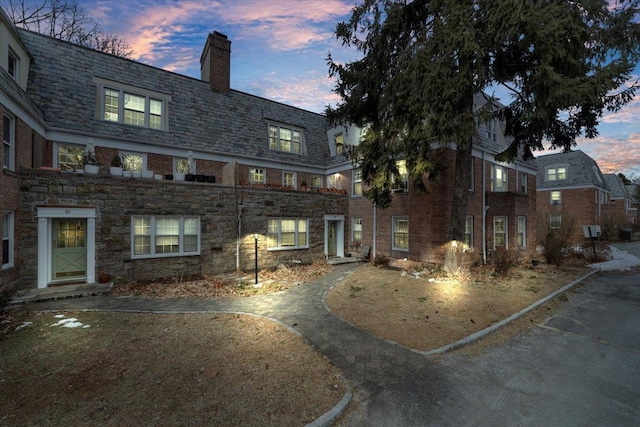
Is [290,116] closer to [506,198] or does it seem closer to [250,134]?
[250,134]

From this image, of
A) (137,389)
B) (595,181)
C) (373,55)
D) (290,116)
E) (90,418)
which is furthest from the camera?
(595,181)

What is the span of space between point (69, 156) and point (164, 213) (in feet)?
16.5

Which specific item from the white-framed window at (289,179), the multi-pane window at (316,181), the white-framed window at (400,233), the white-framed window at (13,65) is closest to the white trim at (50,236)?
the white-framed window at (13,65)

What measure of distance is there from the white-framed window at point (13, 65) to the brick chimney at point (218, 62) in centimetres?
845

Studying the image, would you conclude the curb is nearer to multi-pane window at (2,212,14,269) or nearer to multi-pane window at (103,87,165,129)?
multi-pane window at (2,212,14,269)

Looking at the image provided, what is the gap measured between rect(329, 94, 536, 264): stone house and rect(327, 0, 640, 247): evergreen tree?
1694 mm

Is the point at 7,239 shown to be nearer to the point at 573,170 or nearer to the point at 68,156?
the point at 68,156

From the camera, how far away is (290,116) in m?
19.7

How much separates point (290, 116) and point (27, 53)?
1317 centimetres

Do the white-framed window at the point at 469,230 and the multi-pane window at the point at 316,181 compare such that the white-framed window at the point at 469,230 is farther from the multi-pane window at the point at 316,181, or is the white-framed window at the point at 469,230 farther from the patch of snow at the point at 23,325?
the patch of snow at the point at 23,325

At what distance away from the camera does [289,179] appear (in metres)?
18.4

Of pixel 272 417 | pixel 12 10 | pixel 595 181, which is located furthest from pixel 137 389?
pixel 595 181

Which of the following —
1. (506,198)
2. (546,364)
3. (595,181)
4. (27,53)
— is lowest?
(546,364)

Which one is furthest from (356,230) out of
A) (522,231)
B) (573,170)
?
(573,170)
